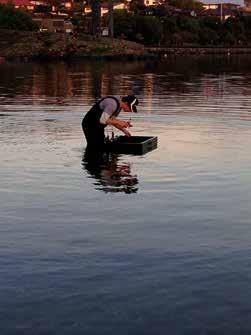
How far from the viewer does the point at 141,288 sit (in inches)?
389

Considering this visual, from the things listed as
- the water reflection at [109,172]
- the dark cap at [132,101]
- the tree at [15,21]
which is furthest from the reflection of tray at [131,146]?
the tree at [15,21]

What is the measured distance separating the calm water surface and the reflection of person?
23.3 inches

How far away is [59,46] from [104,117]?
146918 millimetres

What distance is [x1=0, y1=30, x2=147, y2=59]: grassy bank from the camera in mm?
158500

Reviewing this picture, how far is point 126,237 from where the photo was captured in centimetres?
1243

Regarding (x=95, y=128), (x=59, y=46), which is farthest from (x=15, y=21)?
(x=95, y=128)

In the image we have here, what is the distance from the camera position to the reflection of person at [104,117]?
69.7ft

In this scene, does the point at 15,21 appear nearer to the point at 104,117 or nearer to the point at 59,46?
the point at 59,46

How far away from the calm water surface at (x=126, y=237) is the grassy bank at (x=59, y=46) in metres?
133

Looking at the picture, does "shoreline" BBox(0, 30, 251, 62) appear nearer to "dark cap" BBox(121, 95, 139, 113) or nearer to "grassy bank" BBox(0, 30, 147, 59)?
"grassy bank" BBox(0, 30, 147, 59)

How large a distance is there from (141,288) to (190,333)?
154 cm

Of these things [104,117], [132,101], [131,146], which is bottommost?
[131,146]

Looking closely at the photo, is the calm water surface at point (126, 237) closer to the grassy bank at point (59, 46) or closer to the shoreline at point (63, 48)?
the shoreline at point (63, 48)

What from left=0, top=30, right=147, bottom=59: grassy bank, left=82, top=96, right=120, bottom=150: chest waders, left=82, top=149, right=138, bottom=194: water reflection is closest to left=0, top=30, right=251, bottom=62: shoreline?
left=0, top=30, right=147, bottom=59: grassy bank
